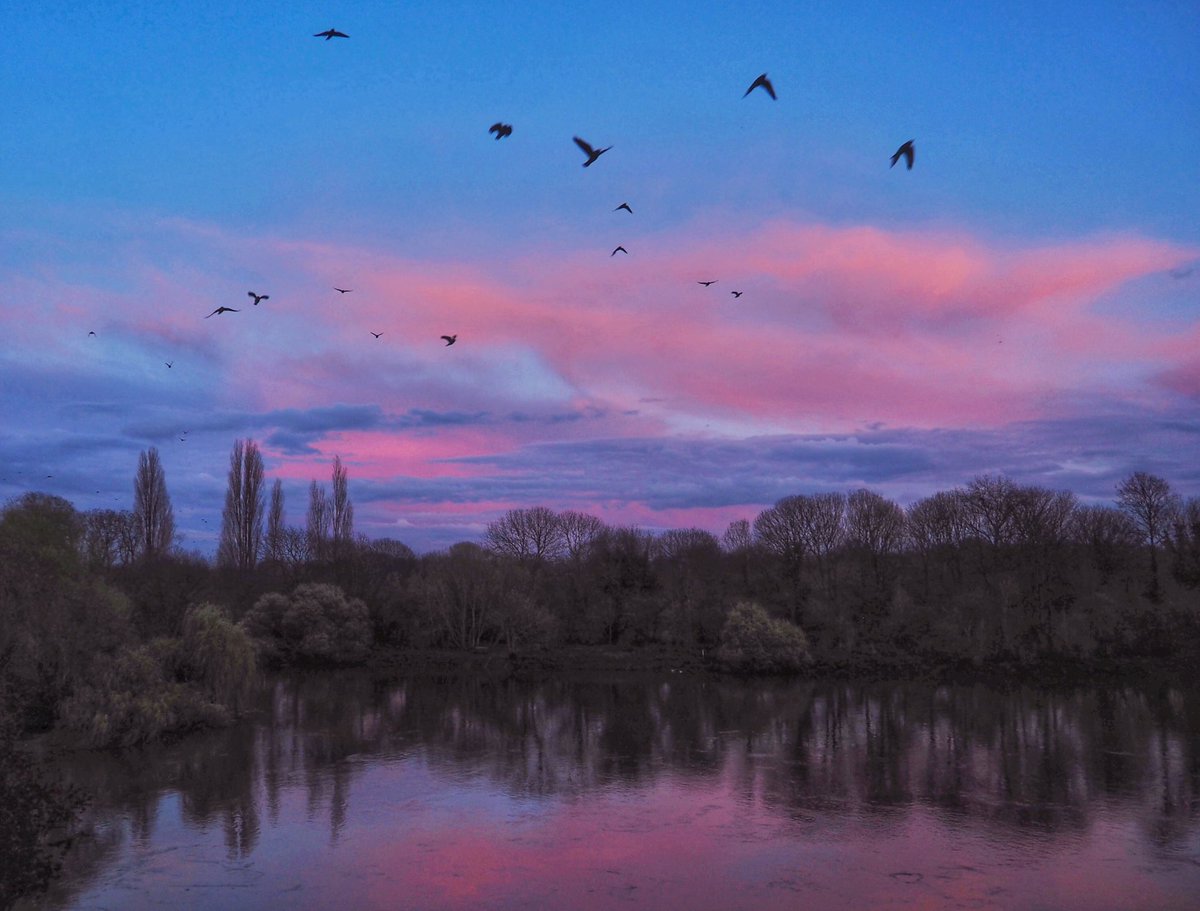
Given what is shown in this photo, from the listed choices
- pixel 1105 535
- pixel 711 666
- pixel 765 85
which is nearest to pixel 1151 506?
pixel 1105 535

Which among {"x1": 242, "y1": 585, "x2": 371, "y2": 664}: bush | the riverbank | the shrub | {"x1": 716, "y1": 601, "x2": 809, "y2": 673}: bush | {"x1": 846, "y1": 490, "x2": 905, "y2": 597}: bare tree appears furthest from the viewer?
{"x1": 846, "y1": 490, "x2": 905, "y2": 597}: bare tree

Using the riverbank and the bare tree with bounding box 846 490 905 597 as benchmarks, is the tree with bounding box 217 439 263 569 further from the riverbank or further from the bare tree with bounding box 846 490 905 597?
the bare tree with bounding box 846 490 905 597

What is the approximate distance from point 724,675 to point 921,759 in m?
24.5

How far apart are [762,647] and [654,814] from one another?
31.8m

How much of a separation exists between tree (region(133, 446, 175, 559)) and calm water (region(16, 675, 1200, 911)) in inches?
1483

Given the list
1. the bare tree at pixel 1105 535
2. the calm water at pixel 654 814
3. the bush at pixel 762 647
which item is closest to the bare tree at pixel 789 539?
the bush at pixel 762 647

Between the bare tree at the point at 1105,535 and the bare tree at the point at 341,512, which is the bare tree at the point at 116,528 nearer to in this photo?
the bare tree at the point at 341,512

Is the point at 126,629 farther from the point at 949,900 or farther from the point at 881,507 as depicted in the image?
the point at 881,507

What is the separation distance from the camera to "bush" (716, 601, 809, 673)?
5191 centimetres

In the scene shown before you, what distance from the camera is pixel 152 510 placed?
223 feet

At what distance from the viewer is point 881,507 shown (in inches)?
2574

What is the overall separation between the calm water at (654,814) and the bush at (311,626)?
2217cm

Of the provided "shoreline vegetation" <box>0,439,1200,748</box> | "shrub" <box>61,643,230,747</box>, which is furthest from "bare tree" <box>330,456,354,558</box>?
"shrub" <box>61,643,230,747</box>

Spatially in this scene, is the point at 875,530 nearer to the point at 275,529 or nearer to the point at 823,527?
the point at 823,527
